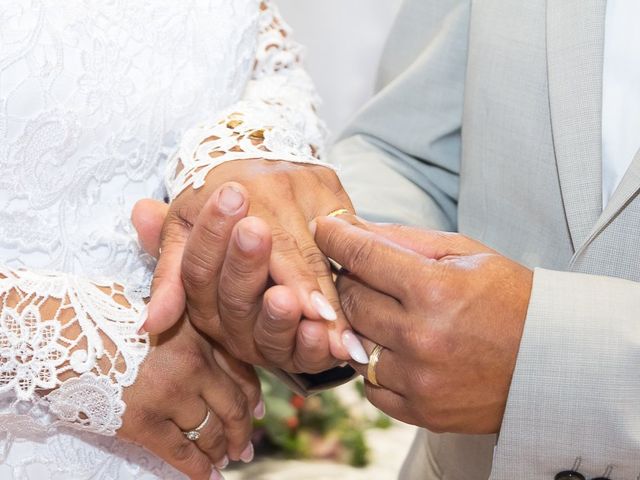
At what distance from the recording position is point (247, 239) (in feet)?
3.11

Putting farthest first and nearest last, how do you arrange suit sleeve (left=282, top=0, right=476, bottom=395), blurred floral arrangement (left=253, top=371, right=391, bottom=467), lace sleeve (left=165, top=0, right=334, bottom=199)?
blurred floral arrangement (left=253, top=371, right=391, bottom=467) → suit sleeve (left=282, top=0, right=476, bottom=395) → lace sleeve (left=165, top=0, right=334, bottom=199)

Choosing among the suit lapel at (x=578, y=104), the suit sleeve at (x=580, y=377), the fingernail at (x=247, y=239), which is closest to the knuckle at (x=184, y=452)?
the fingernail at (x=247, y=239)

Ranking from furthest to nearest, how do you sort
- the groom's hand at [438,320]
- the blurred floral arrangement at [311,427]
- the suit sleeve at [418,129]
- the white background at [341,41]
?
the white background at [341,41] < the blurred floral arrangement at [311,427] < the suit sleeve at [418,129] < the groom's hand at [438,320]

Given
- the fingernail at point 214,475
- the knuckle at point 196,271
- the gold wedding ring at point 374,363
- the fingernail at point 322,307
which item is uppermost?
the knuckle at point 196,271

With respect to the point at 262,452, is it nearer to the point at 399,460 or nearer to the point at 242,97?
the point at 399,460

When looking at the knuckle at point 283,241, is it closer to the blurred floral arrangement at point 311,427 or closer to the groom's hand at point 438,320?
the groom's hand at point 438,320

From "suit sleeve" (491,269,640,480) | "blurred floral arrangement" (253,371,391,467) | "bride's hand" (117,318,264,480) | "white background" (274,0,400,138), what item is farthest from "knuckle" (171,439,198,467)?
"white background" (274,0,400,138)

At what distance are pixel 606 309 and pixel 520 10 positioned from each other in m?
0.55

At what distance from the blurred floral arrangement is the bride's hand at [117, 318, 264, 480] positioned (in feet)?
4.88

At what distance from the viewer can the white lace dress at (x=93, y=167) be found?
1.02 m

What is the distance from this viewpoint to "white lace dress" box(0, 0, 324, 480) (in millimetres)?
1019

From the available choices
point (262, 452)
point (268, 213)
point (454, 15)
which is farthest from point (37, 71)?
point (262, 452)

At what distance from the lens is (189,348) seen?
1107 mm

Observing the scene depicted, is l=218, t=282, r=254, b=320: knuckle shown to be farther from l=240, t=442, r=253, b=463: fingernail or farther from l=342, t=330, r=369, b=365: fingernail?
l=240, t=442, r=253, b=463: fingernail
